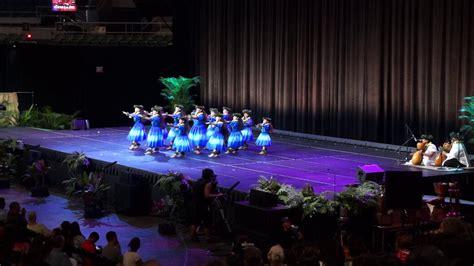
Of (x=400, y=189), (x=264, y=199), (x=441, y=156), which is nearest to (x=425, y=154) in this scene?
(x=441, y=156)

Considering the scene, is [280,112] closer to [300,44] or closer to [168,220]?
[300,44]

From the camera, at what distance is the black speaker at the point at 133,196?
42.3 ft

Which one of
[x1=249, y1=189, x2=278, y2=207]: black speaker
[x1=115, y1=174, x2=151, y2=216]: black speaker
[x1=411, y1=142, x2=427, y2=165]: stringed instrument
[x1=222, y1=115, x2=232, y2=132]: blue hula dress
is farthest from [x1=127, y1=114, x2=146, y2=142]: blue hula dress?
[x1=249, y1=189, x2=278, y2=207]: black speaker

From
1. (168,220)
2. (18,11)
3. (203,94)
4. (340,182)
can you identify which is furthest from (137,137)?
(18,11)

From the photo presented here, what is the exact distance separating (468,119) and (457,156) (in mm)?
2189

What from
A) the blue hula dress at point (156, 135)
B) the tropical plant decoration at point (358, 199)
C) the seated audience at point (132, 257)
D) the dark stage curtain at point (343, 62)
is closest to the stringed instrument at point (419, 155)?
the dark stage curtain at point (343, 62)

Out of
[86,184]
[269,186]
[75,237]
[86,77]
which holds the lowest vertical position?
[86,184]

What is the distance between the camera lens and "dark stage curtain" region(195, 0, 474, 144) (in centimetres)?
1684

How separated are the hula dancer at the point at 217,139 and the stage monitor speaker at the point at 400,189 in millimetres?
6826

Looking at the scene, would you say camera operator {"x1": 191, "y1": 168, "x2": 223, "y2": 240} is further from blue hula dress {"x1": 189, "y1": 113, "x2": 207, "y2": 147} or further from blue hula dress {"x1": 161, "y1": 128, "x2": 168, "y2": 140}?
blue hula dress {"x1": 161, "y1": 128, "x2": 168, "y2": 140}

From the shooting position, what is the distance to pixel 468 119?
1609 cm

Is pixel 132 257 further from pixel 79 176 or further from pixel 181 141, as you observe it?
pixel 181 141

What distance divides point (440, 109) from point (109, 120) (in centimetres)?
1162

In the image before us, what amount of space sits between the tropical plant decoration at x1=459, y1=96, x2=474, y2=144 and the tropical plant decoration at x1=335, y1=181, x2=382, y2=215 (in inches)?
207
